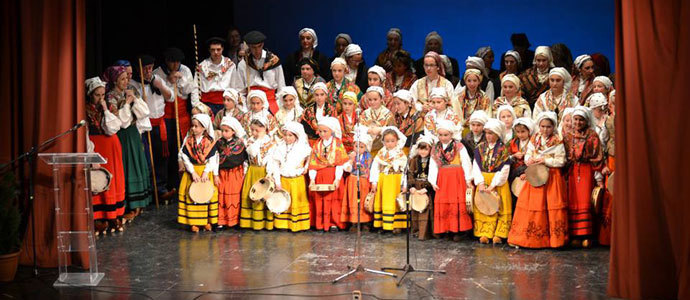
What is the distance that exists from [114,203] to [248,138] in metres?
1.53

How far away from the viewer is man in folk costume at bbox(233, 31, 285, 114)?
976 centimetres

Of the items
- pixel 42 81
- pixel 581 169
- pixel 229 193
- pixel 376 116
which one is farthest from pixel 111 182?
pixel 581 169

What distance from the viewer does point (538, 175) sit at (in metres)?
7.64

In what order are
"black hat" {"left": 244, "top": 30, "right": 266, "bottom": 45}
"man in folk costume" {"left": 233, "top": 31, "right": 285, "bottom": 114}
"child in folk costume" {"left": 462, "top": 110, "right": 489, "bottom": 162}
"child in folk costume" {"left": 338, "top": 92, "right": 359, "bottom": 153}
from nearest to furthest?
"child in folk costume" {"left": 462, "top": 110, "right": 489, "bottom": 162}
"child in folk costume" {"left": 338, "top": 92, "right": 359, "bottom": 153}
"black hat" {"left": 244, "top": 30, "right": 266, "bottom": 45}
"man in folk costume" {"left": 233, "top": 31, "right": 285, "bottom": 114}

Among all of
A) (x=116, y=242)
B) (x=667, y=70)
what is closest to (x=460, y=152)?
(x=667, y=70)

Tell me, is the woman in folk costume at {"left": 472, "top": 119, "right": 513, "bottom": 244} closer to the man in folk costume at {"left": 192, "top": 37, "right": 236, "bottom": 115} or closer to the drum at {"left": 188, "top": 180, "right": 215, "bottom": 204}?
the drum at {"left": 188, "top": 180, "right": 215, "bottom": 204}

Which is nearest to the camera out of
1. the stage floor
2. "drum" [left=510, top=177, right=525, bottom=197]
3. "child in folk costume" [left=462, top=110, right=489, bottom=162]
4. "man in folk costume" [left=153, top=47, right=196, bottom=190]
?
the stage floor

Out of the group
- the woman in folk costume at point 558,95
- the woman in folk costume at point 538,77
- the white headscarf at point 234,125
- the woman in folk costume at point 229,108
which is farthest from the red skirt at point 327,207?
the woman in folk costume at point 538,77

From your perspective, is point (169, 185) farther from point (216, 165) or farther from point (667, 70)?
point (667, 70)

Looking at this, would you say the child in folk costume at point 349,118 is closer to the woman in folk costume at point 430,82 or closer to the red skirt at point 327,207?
the red skirt at point 327,207

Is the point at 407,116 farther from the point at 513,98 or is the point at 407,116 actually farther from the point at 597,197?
the point at 597,197

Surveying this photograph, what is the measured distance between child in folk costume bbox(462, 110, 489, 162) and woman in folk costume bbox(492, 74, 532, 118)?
456mm

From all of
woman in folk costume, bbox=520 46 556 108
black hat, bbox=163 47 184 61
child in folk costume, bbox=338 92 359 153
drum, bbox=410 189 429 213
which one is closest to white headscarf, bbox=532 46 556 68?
woman in folk costume, bbox=520 46 556 108

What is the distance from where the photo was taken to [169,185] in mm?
10695
